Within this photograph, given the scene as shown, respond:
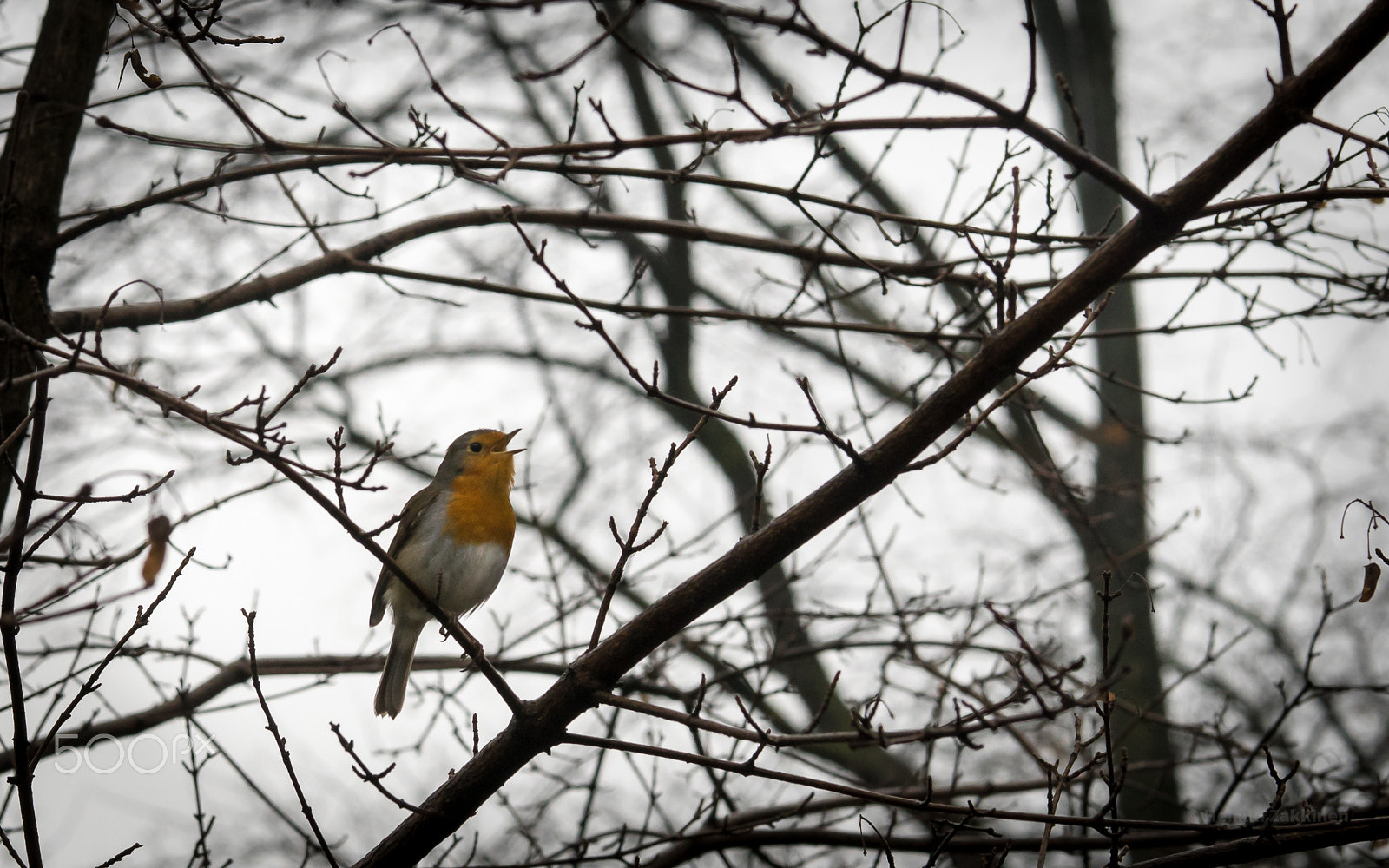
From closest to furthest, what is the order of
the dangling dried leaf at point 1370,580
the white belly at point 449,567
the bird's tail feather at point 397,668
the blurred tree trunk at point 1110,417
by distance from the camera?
the dangling dried leaf at point 1370,580
the white belly at point 449,567
the bird's tail feather at point 397,668
the blurred tree trunk at point 1110,417

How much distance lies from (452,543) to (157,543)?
2.36m

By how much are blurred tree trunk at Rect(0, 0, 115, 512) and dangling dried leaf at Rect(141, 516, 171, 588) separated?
202 cm

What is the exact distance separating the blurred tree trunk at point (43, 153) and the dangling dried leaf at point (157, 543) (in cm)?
202

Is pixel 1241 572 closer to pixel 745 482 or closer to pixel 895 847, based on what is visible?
pixel 745 482

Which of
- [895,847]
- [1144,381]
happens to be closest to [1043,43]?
[1144,381]

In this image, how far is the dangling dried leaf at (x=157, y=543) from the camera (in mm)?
2115

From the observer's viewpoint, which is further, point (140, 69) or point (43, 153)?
point (43, 153)

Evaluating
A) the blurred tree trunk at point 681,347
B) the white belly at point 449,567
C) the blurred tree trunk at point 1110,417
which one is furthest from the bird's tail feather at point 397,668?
the blurred tree trunk at point 681,347

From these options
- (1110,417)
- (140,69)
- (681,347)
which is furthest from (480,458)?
(681,347)

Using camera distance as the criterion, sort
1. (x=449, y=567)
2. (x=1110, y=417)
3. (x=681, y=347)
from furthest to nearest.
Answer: (x=681, y=347) → (x=1110, y=417) → (x=449, y=567)

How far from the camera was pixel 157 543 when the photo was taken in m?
2.15

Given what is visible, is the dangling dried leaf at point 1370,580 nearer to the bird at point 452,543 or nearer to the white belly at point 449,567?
the bird at point 452,543

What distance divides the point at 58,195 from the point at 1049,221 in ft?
12.0

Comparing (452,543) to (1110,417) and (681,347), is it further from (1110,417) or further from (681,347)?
(681,347)
